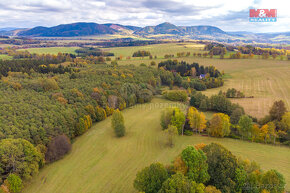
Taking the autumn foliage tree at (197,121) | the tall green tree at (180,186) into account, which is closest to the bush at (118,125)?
the autumn foliage tree at (197,121)

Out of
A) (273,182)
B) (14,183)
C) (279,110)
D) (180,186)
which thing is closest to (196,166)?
(180,186)

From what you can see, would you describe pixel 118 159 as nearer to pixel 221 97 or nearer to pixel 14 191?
pixel 14 191

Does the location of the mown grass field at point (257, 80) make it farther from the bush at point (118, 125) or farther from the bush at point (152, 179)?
the bush at point (152, 179)

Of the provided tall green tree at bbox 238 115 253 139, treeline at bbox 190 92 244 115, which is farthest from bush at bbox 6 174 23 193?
treeline at bbox 190 92 244 115

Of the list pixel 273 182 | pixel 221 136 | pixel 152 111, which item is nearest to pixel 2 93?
pixel 152 111

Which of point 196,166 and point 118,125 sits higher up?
point 196,166

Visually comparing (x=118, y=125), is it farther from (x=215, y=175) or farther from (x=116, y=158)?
(x=215, y=175)
